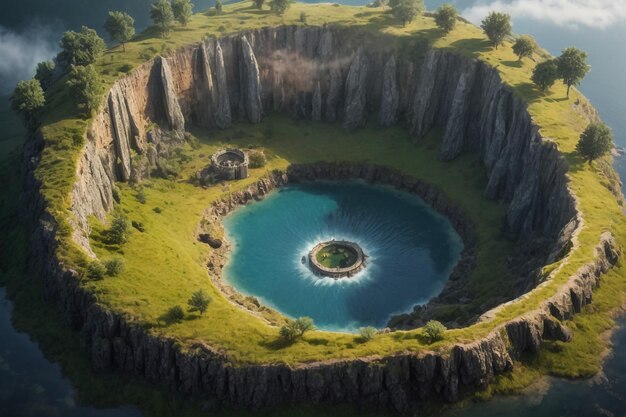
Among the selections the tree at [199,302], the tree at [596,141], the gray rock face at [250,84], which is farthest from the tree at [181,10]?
the tree at [596,141]

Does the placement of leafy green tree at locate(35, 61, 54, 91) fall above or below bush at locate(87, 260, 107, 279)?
above

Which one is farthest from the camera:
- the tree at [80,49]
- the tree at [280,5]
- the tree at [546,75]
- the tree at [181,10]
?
the tree at [280,5]

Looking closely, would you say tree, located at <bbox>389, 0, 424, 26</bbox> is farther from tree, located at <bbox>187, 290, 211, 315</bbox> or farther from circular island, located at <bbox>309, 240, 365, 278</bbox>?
tree, located at <bbox>187, 290, 211, 315</bbox>

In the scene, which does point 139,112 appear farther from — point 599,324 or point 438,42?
point 599,324

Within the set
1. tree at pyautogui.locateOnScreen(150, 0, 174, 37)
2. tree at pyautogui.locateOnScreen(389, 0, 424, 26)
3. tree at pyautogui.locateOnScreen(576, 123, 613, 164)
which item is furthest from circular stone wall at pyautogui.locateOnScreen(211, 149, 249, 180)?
tree at pyautogui.locateOnScreen(576, 123, 613, 164)

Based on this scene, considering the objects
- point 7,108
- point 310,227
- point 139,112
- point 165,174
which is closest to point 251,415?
point 310,227

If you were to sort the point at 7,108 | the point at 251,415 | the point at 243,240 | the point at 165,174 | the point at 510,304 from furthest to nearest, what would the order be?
Result: the point at 7,108 → the point at 165,174 → the point at 243,240 → the point at 510,304 → the point at 251,415

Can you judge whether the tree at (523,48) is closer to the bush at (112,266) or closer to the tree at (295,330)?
the tree at (295,330)
